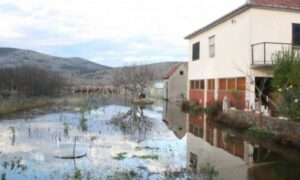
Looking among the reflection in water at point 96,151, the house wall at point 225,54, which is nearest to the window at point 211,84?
the house wall at point 225,54

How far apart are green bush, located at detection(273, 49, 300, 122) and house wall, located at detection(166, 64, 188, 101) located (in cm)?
2533

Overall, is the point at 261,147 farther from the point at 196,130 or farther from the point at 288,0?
the point at 288,0

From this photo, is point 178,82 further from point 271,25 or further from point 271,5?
point 271,5

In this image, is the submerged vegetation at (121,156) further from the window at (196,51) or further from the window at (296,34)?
the window at (196,51)

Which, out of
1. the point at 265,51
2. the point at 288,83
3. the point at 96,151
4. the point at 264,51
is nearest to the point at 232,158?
the point at 96,151

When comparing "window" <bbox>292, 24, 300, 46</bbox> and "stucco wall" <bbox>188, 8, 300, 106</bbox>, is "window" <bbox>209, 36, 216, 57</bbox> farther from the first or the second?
"window" <bbox>292, 24, 300, 46</bbox>

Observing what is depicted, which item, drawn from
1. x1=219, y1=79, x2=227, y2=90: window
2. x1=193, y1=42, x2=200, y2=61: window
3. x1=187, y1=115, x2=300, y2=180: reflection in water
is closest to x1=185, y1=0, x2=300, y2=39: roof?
x1=219, y1=79, x2=227, y2=90: window

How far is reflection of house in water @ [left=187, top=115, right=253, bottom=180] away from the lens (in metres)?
10.5

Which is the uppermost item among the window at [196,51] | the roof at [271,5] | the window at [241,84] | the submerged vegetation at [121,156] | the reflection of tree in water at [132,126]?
the roof at [271,5]

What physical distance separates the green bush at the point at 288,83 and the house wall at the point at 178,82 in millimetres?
25328

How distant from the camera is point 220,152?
13.1 m

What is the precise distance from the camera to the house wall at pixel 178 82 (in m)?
44.9

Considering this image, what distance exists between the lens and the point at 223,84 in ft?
84.3

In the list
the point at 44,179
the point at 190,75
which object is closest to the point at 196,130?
the point at 44,179
